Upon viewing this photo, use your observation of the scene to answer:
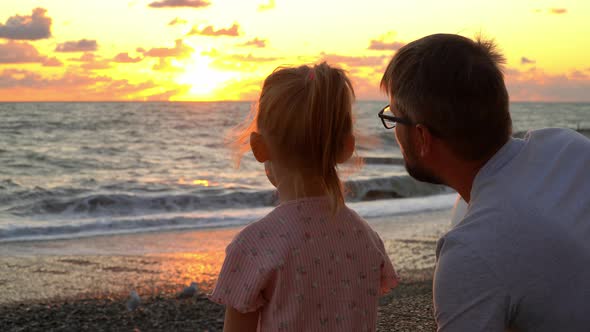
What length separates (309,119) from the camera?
7.19 feet

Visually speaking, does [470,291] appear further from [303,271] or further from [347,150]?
[347,150]

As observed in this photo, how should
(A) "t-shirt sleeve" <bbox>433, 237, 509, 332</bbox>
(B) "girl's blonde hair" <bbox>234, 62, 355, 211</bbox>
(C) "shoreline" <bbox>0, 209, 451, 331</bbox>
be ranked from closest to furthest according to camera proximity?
1. (A) "t-shirt sleeve" <bbox>433, 237, 509, 332</bbox>
2. (B) "girl's blonde hair" <bbox>234, 62, 355, 211</bbox>
3. (C) "shoreline" <bbox>0, 209, 451, 331</bbox>

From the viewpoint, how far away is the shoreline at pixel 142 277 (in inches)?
214

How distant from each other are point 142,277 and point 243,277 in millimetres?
5298

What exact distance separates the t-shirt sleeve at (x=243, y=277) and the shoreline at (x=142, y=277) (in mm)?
2242

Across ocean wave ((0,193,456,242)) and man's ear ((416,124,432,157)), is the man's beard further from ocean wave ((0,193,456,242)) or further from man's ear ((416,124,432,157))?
ocean wave ((0,193,456,242))

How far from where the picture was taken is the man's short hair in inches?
71.7

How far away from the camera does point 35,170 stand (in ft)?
66.1

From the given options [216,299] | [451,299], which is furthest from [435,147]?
[216,299]

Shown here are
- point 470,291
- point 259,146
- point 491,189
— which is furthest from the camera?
point 259,146

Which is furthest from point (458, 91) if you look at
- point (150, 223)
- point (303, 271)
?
point (150, 223)

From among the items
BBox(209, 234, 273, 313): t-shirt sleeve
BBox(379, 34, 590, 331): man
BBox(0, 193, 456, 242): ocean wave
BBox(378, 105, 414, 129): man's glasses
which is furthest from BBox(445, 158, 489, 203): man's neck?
BBox(0, 193, 456, 242): ocean wave

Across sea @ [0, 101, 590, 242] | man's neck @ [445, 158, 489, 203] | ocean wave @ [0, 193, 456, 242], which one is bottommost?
sea @ [0, 101, 590, 242]

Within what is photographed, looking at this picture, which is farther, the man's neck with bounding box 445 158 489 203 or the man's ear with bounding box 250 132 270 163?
the man's ear with bounding box 250 132 270 163
